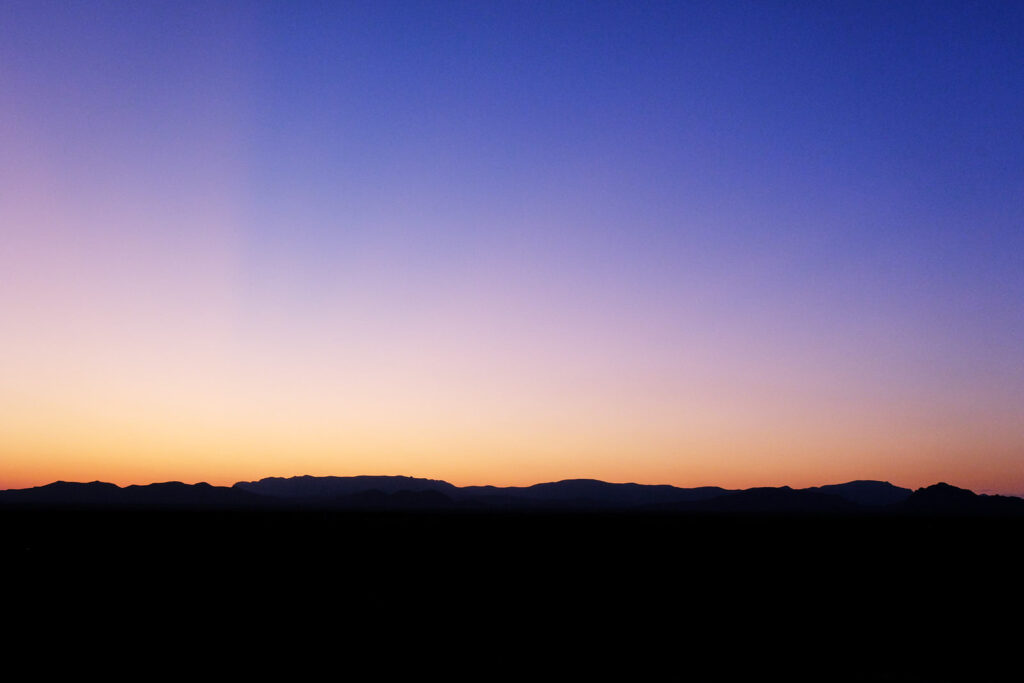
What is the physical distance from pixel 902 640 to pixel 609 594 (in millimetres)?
11960

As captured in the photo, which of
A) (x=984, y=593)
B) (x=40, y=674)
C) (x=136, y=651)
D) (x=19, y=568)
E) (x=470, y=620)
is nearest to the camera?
(x=40, y=674)

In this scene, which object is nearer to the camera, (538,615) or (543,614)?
(538,615)

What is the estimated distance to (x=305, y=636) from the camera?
862 inches

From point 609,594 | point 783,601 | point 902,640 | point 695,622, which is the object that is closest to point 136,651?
point 695,622

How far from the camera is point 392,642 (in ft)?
68.9

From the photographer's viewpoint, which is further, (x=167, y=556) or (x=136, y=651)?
(x=167, y=556)

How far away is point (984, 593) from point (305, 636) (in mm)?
29263

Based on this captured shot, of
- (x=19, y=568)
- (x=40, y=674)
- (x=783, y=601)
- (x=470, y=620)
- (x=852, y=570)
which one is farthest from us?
(x=852, y=570)

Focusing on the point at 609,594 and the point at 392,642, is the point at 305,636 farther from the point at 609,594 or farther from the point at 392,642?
the point at 609,594

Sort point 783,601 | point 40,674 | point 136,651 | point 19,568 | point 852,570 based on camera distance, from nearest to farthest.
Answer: point 40,674, point 136,651, point 783,601, point 19,568, point 852,570

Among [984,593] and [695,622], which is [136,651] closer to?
[695,622]

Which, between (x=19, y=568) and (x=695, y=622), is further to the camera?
(x=19, y=568)

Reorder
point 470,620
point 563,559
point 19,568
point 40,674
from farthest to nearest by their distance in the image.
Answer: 1. point 563,559
2. point 19,568
3. point 470,620
4. point 40,674

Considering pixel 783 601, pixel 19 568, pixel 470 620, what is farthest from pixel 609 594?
pixel 19 568
